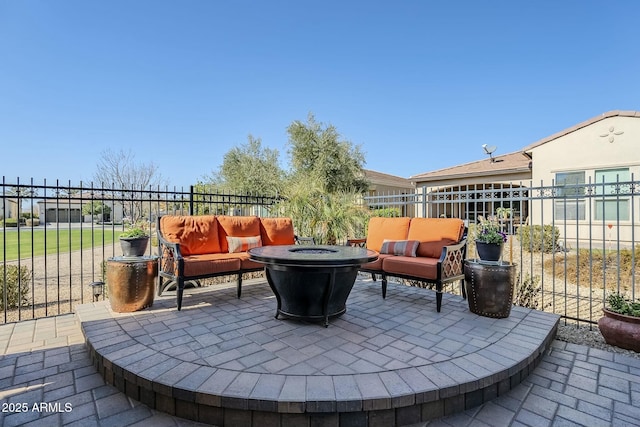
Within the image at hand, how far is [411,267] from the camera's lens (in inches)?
143

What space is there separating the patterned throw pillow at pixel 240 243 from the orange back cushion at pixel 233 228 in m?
0.12

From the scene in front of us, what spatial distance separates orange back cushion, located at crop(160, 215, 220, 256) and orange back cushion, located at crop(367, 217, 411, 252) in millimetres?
2377

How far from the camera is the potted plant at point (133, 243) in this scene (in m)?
3.51

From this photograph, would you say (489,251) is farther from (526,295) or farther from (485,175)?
(485,175)

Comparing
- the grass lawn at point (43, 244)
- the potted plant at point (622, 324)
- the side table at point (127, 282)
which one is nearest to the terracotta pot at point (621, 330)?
the potted plant at point (622, 324)

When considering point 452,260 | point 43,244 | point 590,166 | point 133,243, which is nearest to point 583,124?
point 590,166

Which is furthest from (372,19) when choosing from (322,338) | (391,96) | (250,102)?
(322,338)

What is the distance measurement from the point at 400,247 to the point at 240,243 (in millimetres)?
2308

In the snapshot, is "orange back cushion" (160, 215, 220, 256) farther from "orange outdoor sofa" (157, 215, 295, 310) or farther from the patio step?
the patio step

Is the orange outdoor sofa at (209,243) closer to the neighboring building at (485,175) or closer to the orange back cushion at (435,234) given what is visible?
the orange back cushion at (435,234)

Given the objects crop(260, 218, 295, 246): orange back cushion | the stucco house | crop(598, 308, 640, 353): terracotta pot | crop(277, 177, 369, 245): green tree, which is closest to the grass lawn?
crop(260, 218, 295, 246): orange back cushion

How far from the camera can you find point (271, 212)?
657cm

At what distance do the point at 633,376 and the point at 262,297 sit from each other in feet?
12.0

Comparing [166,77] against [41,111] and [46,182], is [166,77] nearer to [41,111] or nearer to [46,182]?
[41,111]
